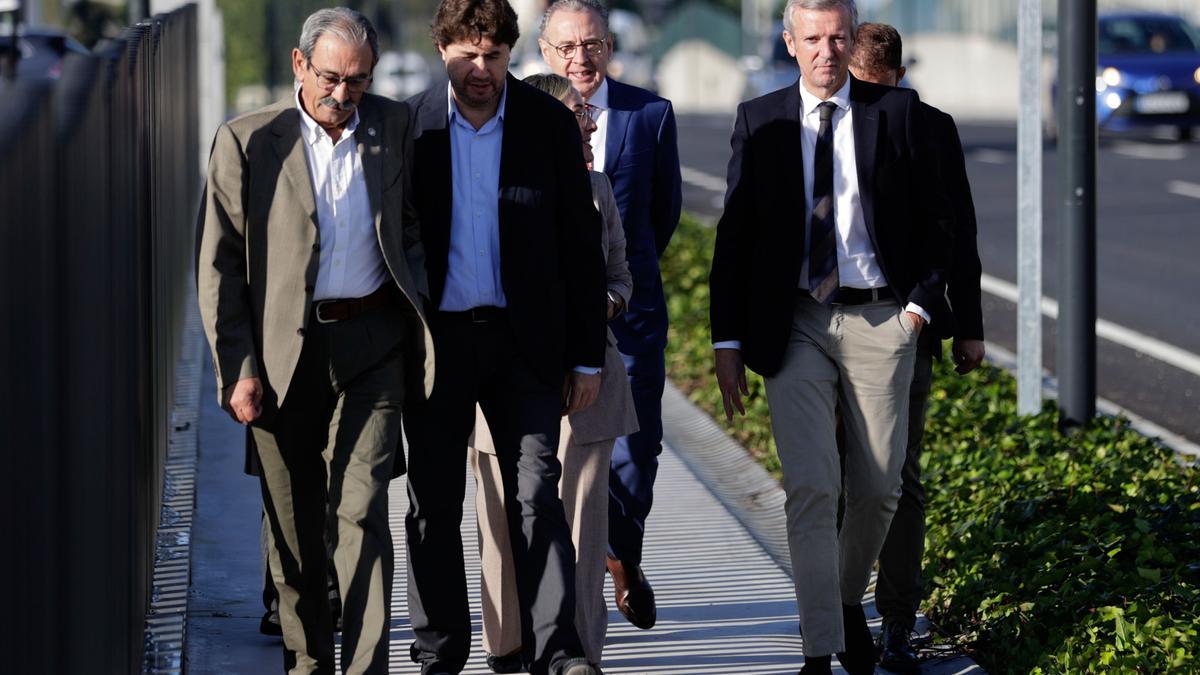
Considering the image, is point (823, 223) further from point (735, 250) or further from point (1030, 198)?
point (1030, 198)

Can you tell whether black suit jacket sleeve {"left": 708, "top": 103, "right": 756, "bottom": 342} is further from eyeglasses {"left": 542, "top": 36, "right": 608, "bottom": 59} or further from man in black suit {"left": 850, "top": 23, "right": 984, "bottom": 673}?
eyeglasses {"left": 542, "top": 36, "right": 608, "bottom": 59}

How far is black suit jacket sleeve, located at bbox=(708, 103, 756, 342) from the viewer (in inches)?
212

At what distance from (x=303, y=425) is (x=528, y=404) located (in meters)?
0.60

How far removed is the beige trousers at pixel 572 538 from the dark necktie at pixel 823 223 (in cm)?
75

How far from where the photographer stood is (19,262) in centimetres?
285

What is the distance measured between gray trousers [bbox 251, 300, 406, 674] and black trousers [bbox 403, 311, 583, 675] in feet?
0.49

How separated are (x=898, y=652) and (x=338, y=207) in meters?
2.08

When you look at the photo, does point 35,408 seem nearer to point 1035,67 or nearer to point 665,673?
point 665,673

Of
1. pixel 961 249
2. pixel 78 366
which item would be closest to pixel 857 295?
pixel 961 249

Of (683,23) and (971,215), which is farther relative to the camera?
(683,23)

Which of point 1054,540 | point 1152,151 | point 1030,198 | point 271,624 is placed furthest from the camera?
point 1152,151

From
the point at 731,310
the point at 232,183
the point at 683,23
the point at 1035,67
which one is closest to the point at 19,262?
the point at 232,183

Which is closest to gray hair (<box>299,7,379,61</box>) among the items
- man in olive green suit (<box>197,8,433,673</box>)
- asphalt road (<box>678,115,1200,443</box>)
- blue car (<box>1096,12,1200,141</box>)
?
man in olive green suit (<box>197,8,433,673</box>)

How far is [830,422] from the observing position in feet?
17.5
